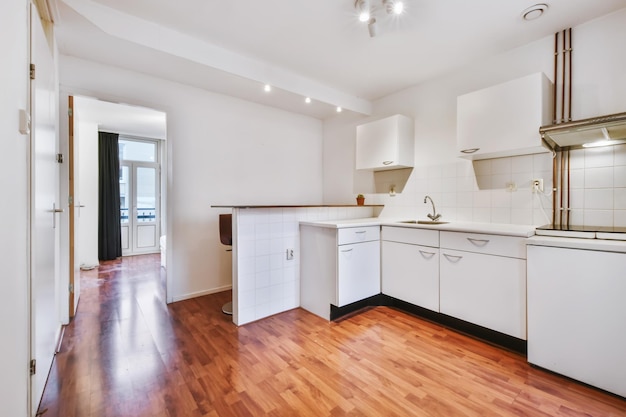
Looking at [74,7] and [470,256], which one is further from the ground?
[74,7]

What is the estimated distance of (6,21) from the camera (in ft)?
3.42

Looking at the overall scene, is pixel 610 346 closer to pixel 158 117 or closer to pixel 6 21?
pixel 6 21

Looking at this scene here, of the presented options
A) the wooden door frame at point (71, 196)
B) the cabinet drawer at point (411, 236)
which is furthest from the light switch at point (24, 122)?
the cabinet drawer at point (411, 236)

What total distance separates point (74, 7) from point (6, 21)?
1.18 m

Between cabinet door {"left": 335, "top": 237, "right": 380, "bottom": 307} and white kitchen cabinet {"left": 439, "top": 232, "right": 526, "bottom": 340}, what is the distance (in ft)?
2.05

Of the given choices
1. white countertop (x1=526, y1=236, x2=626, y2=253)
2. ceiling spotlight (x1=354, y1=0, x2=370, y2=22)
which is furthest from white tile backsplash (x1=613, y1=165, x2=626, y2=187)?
ceiling spotlight (x1=354, y1=0, x2=370, y2=22)

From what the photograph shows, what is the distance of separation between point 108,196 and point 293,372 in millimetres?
5121

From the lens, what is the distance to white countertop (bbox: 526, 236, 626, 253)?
1.53 meters

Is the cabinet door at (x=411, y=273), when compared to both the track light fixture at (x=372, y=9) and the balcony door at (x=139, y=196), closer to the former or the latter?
the track light fixture at (x=372, y=9)

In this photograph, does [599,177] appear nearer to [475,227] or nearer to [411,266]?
[475,227]

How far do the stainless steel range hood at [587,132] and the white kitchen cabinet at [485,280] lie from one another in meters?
0.75

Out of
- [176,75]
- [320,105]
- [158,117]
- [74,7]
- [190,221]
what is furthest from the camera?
[158,117]

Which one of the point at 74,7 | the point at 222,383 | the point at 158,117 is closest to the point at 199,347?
the point at 222,383

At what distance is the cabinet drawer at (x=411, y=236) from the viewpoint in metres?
2.42
